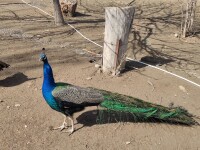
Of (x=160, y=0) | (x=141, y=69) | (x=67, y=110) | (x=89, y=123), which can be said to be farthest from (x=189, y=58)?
(x=160, y=0)

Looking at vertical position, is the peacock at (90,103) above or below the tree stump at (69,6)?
below

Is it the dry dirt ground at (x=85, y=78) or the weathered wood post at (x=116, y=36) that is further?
the weathered wood post at (x=116, y=36)

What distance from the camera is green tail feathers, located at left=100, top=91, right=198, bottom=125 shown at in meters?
4.67

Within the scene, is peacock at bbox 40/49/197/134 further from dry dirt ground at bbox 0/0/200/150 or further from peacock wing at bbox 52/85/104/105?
dry dirt ground at bbox 0/0/200/150

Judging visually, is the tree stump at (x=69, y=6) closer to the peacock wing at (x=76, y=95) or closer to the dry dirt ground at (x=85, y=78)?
the dry dirt ground at (x=85, y=78)

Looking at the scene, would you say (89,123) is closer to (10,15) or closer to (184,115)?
(184,115)

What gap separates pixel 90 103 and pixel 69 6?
600cm

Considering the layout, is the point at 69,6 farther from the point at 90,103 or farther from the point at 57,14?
the point at 90,103

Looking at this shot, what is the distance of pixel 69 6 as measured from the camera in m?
9.89

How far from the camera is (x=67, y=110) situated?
4535 mm

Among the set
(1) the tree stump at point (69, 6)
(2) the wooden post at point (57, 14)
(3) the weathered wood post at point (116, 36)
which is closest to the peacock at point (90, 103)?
(3) the weathered wood post at point (116, 36)

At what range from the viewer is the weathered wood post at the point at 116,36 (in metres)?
6.18

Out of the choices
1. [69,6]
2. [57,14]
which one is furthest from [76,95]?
[69,6]

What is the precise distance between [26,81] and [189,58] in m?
3.93
